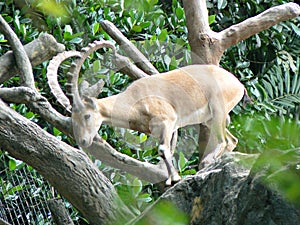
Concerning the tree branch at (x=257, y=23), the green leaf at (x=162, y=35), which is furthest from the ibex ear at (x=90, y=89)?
the green leaf at (x=162, y=35)

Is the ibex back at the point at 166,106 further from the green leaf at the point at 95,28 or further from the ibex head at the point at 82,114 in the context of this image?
the green leaf at the point at 95,28

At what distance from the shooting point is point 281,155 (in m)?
0.54

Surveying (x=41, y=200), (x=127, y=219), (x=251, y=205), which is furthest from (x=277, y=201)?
(x=41, y=200)

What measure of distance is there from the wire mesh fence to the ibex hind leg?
1.48m

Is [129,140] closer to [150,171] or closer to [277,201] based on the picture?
[150,171]

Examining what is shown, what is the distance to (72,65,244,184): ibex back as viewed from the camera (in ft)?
8.78

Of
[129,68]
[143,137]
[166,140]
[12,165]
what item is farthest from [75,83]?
[12,165]

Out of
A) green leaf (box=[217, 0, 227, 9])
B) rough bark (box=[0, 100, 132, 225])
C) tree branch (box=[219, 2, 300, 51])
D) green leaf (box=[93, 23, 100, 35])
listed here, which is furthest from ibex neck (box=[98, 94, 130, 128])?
green leaf (box=[217, 0, 227, 9])

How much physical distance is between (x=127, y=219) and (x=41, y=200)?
1.68 m

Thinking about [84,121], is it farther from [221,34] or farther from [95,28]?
[95,28]

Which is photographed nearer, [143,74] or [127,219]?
[127,219]

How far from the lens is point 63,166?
2.62m

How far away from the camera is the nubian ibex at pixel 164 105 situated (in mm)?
2672

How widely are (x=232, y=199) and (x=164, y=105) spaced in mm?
1168
